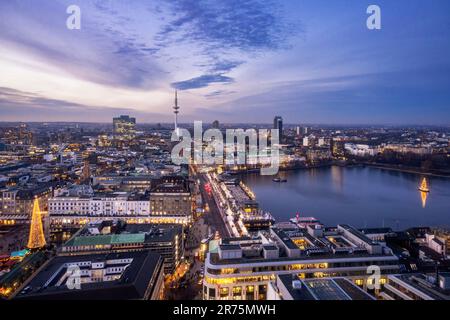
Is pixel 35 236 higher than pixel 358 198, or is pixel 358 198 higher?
pixel 35 236

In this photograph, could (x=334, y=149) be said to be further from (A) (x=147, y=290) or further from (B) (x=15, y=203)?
(A) (x=147, y=290)

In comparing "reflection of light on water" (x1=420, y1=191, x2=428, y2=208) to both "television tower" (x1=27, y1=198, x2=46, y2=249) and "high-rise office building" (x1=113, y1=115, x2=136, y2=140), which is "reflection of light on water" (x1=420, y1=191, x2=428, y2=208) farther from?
"high-rise office building" (x1=113, y1=115, x2=136, y2=140)

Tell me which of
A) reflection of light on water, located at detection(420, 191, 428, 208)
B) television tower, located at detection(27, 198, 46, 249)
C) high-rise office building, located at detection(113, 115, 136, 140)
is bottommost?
reflection of light on water, located at detection(420, 191, 428, 208)

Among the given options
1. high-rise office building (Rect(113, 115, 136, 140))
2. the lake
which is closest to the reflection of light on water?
the lake

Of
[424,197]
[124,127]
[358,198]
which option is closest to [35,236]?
[358,198]

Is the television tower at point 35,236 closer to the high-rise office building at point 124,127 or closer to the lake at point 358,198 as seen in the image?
the lake at point 358,198

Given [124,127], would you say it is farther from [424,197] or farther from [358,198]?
[424,197]

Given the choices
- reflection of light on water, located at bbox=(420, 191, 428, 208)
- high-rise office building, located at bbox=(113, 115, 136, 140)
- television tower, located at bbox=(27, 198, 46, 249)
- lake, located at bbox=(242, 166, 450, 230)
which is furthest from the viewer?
high-rise office building, located at bbox=(113, 115, 136, 140)

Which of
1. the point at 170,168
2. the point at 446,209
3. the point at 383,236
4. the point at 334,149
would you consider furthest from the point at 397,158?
the point at 383,236

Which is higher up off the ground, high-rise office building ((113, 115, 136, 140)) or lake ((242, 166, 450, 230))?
high-rise office building ((113, 115, 136, 140))
